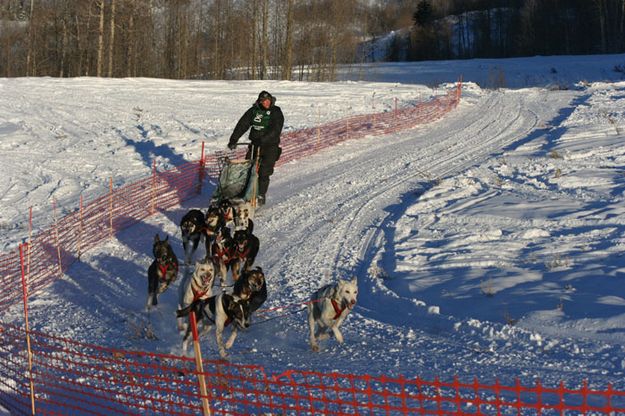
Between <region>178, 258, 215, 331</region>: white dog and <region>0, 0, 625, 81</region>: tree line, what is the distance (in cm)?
3691

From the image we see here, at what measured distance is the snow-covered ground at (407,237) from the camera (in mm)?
6965

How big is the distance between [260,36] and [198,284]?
146 ft

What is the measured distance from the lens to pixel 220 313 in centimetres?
724

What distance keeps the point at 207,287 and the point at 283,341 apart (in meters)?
1.00

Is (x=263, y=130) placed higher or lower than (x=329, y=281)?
higher

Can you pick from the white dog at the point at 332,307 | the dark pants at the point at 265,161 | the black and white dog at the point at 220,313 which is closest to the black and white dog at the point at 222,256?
the black and white dog at the point at 220,313

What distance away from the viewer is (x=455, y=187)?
1373 cm

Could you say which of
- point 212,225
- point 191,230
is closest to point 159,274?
point 191,230

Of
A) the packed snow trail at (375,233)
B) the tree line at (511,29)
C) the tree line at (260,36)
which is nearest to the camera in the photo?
the packed snow trail at (375,233)

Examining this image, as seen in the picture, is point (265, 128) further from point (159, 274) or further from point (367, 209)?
point (159, 274)

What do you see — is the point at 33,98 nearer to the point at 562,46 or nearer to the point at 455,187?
the point at 455,187

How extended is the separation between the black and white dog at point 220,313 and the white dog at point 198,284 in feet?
0.76

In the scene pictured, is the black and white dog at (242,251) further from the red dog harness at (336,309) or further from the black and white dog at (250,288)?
the red dog harness at (336,309)

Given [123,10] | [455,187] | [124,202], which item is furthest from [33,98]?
[455,187]
